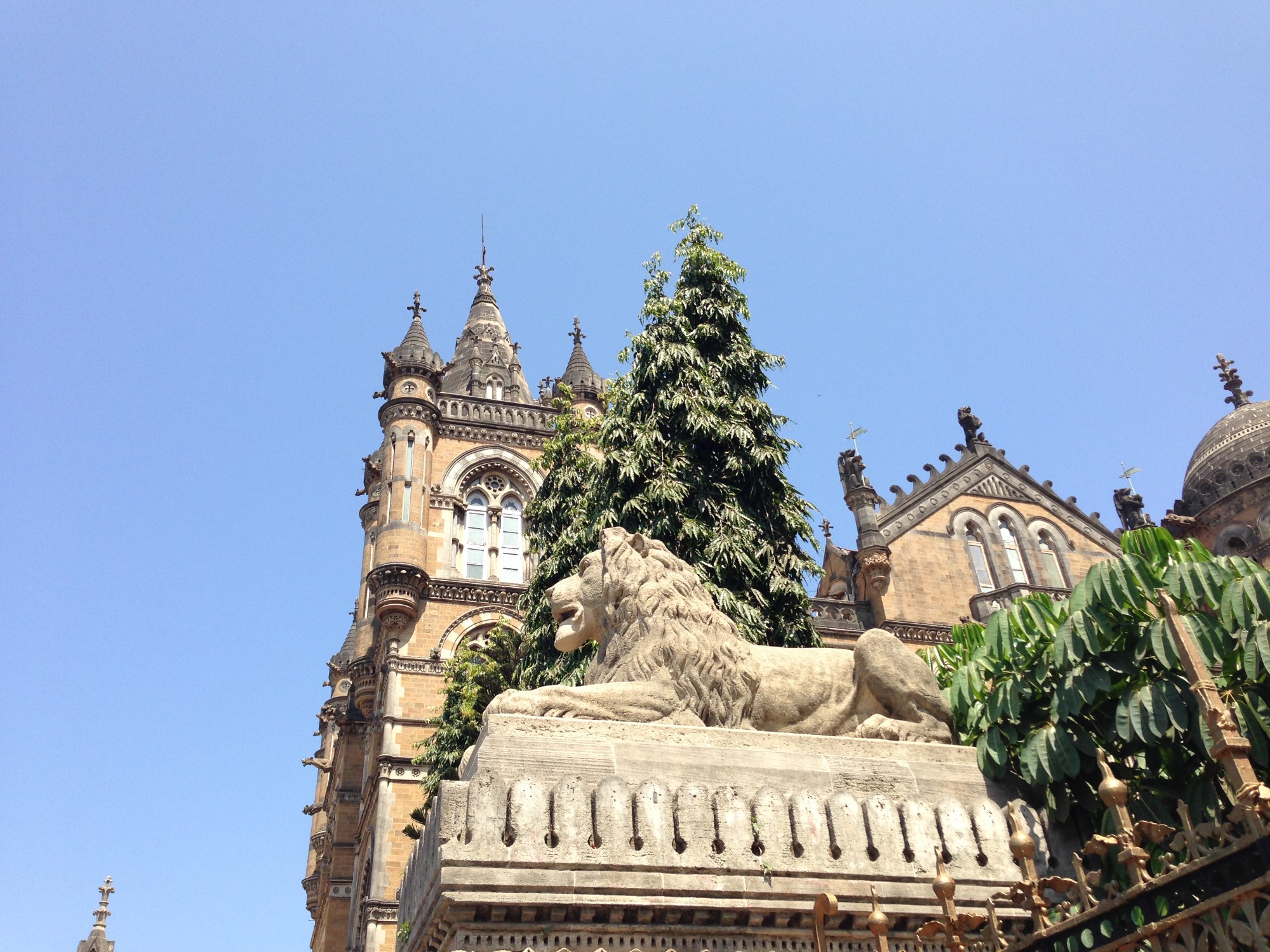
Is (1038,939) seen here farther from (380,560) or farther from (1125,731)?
(380,560)

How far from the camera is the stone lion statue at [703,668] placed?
256 inches

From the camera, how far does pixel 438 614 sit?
28.1 m

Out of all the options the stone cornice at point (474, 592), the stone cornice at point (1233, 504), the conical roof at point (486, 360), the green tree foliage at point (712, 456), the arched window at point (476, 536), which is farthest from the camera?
the conical roof at point (486, 360)

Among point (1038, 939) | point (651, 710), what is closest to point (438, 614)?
point (651, 710)

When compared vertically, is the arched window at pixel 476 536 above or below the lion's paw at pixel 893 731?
above

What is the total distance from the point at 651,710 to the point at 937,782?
180 centimetres

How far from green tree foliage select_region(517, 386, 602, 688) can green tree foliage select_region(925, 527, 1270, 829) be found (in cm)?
579

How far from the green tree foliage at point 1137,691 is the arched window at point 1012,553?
83.8 ft

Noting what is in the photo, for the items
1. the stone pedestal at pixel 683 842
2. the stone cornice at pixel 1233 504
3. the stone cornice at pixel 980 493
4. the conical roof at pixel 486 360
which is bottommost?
the stone pedestal at pixel 683 842

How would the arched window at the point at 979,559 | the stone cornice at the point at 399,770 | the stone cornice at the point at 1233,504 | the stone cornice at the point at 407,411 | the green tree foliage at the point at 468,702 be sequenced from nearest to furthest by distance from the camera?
the green tree foliage at the point at 468,702 → the stone cornice at the point at 399,770 → the stone cornice at the point at 1233,504 → the stone cornice at the point at 407,411 → the arched window at the point at 979,559

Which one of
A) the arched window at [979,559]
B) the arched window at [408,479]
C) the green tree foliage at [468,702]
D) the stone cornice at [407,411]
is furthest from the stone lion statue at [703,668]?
the arched window at [979,559]

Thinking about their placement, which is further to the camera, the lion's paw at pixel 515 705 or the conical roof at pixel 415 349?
the conical roof at pixel 415 349

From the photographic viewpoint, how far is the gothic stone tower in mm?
25281

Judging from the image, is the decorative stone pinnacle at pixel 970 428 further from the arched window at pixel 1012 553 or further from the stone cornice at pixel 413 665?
the stone cornice at pixel 413 665
